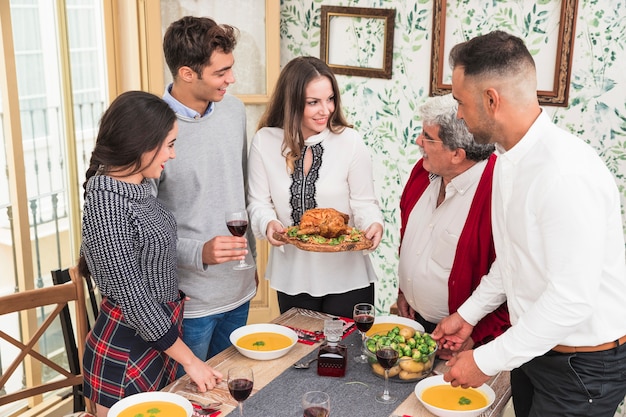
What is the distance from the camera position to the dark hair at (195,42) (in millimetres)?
2314

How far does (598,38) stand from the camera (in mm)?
3301

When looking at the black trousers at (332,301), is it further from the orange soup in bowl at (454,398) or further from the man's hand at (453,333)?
the orange soup in bowl at (454,398)

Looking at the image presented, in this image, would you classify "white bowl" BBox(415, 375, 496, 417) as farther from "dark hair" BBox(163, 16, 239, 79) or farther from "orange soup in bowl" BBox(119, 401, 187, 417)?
"dark hair" BBox(163, 16, 239, 79)

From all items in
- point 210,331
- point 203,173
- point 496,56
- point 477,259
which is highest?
point 496,56

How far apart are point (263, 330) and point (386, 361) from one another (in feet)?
1.91

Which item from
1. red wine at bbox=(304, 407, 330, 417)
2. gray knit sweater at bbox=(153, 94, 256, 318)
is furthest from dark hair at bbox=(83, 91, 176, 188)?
red wine at bbox=(304, 407, 330, 417)

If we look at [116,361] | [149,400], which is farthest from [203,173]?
[149,400]

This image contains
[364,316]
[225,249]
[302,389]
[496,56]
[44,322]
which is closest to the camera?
[496,56]

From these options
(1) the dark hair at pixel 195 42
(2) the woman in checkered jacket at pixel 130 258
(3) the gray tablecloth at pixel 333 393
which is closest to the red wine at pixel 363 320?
(3) the gray tablecloth at pixel 333 393

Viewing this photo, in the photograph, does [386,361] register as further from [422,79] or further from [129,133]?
[422,79]

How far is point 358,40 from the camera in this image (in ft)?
13.0

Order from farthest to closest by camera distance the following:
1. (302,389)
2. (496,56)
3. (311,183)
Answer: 1. (311,183)
2. (302,389)
3. (496,56)

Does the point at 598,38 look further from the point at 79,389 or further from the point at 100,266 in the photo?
the point at 79,389

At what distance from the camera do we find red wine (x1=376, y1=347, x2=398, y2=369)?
6.07 feet
